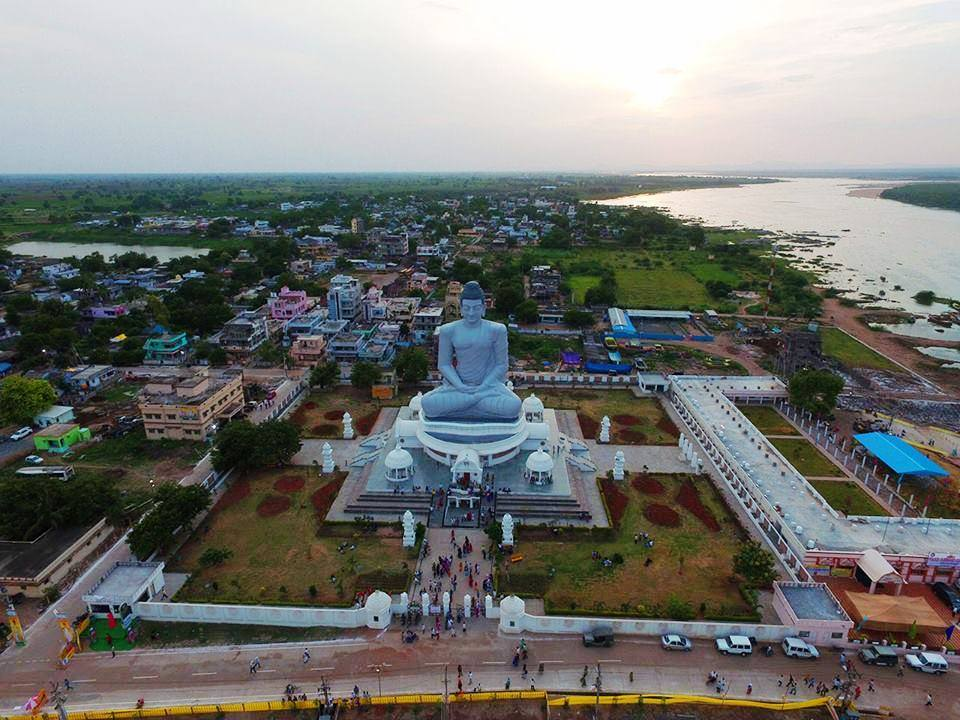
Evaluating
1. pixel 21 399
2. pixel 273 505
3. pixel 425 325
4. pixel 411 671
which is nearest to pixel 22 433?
pixel 21 399

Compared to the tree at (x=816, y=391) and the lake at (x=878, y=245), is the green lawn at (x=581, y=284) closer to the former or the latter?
the tree at (x=816, y=391)

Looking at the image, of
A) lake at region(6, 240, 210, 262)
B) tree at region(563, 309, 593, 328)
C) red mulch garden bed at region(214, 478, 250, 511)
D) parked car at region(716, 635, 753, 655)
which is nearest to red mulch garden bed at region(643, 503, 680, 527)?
parked car at region(716, 635, 753, 655)

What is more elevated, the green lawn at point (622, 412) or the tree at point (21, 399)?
the tree at point (21, 399)

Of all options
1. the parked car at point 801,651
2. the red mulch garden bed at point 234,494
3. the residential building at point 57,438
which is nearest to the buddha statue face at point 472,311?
the red mulch garden bed at point 234,494

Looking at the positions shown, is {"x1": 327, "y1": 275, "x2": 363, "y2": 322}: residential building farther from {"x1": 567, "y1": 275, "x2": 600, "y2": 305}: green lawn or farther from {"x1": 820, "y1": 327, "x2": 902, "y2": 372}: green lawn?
{"x1": 820, "y1": 327, "x2": 902, "y2": 372}: green lawn

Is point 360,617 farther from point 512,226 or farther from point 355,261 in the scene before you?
point 512,226

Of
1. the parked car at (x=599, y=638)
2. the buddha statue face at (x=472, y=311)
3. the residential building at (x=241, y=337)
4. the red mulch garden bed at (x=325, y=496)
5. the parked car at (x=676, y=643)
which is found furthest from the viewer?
the residential building at (x=241, y=337)
